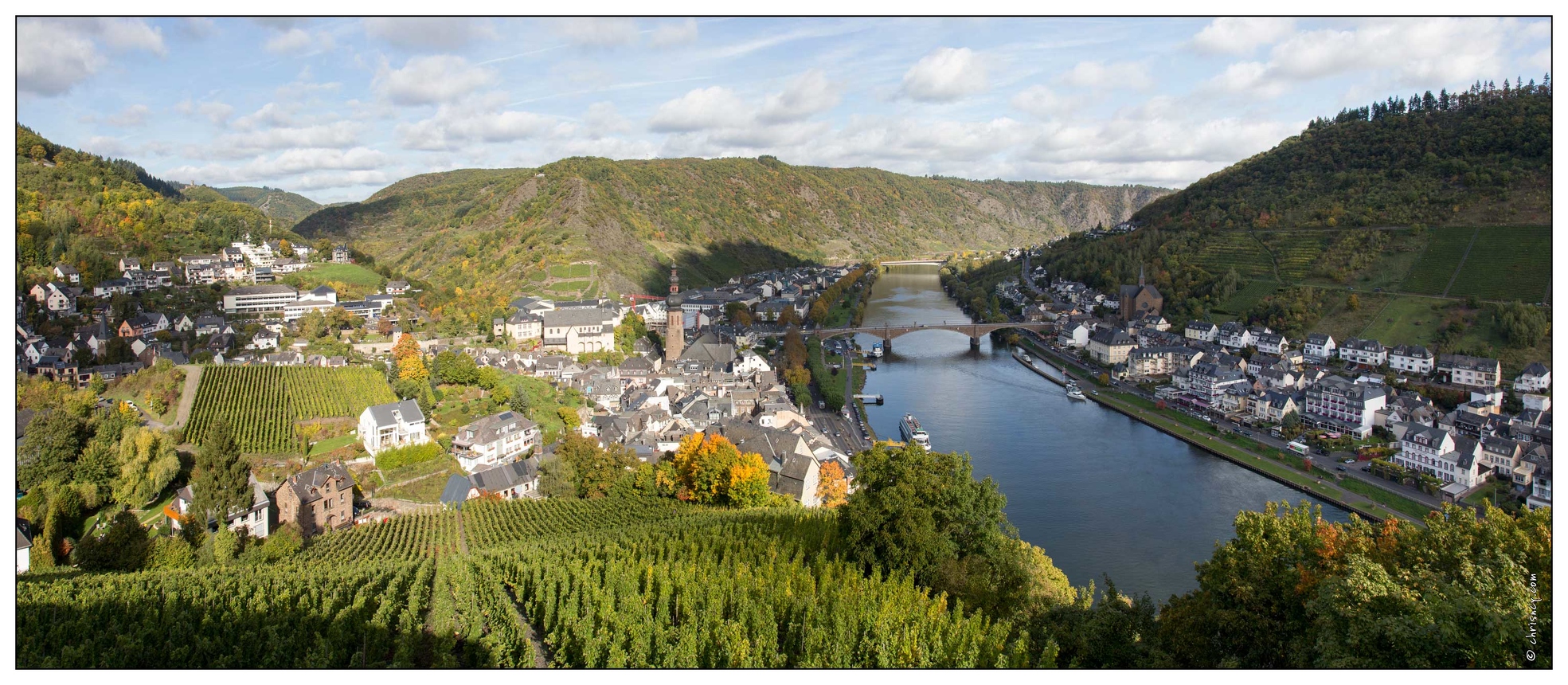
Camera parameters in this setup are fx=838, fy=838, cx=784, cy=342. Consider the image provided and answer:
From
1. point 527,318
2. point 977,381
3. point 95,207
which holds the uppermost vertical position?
point 95,207

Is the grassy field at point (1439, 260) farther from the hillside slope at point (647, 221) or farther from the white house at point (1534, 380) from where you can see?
the hillside slope at point (647, 221)

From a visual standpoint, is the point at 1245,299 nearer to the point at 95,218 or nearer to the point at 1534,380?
the point at 1534,380

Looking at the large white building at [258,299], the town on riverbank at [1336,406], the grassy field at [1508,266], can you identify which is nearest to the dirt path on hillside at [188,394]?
the large white building at [258,299]

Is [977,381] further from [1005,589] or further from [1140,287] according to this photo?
[1005,589]

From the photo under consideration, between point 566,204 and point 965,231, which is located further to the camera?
point 965,231

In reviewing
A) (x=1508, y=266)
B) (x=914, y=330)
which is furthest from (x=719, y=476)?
(x=1508, y=266)

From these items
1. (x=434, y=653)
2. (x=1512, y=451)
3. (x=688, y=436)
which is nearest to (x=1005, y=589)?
(x=434, y=653)
